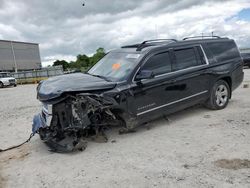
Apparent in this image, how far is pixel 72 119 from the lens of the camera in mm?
4961

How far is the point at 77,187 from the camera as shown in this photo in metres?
3.58

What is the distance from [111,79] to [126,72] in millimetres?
334

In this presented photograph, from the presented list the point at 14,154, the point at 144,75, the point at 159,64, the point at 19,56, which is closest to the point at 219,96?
the point at 159,64

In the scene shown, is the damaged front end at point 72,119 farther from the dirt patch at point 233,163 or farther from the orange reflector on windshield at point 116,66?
the dirt patch at point 233,163

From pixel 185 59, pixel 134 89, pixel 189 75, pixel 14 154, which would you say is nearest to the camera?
pixel 14 154

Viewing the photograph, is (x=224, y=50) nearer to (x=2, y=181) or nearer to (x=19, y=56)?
(x=2, y=181)

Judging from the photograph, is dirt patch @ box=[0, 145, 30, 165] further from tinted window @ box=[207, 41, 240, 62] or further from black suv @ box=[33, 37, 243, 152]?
tinted window @ box=[207, 41, 240, 62]

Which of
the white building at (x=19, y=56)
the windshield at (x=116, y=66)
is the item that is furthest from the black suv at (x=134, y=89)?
the white building at (x=19, y=56)

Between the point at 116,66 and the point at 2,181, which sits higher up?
the point at 116,66

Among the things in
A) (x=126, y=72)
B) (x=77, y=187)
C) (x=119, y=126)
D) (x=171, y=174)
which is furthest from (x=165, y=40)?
(x=77, y=187)

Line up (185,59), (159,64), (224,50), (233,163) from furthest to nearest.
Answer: (224,50) → (185,59) → (159,64) → (233,163)

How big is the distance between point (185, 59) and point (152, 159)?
302 centimetres

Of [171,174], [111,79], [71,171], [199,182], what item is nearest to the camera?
[199,182]

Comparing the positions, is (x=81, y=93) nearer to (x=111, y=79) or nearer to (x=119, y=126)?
(x=111, y=79)
